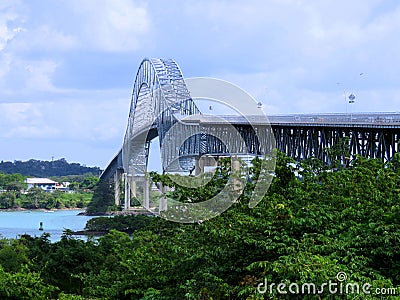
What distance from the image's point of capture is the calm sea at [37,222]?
75.9 m

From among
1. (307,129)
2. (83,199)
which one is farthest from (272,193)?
(83,199)

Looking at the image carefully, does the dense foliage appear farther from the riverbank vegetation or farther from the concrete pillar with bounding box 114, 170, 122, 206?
the riverbank vegetation

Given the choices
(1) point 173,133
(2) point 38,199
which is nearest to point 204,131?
(1) point 173,133

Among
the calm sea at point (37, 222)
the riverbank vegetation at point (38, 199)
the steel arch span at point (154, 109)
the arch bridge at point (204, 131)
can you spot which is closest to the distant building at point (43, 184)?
the riverbank vegetation at point (38, 199)

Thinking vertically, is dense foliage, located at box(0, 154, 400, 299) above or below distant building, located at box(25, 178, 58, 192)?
below

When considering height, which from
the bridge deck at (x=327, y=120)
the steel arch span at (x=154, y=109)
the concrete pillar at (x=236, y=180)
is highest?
the steel arch span at (x=154, y=109)

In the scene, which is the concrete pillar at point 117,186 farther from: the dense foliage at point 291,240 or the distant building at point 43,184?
the dense foliage at point 291,240

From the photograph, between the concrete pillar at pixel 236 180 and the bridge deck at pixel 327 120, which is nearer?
the concrete pillar at pixel 236 180

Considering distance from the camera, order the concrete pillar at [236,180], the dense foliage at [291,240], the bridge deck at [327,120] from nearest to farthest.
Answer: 1. the dense foliage at [291,240]
2. the concrete pillar at [236,180]
3. the bridge deck at [327,120]

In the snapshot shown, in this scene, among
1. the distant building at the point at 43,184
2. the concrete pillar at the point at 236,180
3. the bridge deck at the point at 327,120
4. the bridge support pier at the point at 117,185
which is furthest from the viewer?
the distant building at the point at 43,184

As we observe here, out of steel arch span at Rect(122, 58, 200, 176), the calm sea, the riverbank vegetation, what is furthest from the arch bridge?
the riverbank vegetation

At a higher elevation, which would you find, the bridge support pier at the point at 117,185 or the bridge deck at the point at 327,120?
the bridge deck at the point at 327,120

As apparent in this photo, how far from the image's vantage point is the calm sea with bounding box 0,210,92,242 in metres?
75.9

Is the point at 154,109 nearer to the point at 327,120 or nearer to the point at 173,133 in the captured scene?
the point at 173,133
